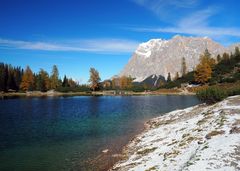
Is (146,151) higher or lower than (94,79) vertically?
lower

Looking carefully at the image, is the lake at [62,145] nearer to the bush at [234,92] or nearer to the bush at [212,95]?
the bush at [212,95]

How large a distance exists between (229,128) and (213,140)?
114 inches

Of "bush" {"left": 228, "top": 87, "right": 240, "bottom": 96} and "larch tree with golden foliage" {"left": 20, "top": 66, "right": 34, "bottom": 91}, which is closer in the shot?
"bush" {"left": 228, "top": 87, "right": 240, "bottom": 96}

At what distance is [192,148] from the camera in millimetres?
20062

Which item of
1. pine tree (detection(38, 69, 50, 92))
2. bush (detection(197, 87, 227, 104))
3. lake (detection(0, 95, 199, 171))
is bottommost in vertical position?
lake (detection(0, 95, 199, 171))

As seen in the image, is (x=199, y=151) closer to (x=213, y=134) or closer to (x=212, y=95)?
(x=213, y=134)

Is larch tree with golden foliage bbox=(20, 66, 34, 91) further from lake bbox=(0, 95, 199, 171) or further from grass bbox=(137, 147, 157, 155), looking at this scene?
grass bbox=(137, 147, 157, 155)

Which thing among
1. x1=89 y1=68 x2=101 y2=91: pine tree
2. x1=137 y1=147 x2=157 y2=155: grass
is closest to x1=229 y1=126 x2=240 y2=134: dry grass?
x1=137 y1=147 x2=157 y2=155: grass

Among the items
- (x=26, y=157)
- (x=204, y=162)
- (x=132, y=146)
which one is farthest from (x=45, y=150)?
(x=204, y=162)

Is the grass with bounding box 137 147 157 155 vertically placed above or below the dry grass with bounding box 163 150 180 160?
below

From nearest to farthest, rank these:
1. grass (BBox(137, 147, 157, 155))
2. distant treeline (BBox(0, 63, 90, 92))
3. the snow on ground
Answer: the snow on ground < grass (BBox(137, 147, 157, 155)) < distant treeline (BBox(0, 63, 90, 92))

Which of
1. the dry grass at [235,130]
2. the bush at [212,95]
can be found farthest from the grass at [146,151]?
the bush at [212,95]

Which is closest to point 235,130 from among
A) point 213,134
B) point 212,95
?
point 213,134

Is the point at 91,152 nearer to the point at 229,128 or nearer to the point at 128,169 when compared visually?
the point at 128,169
